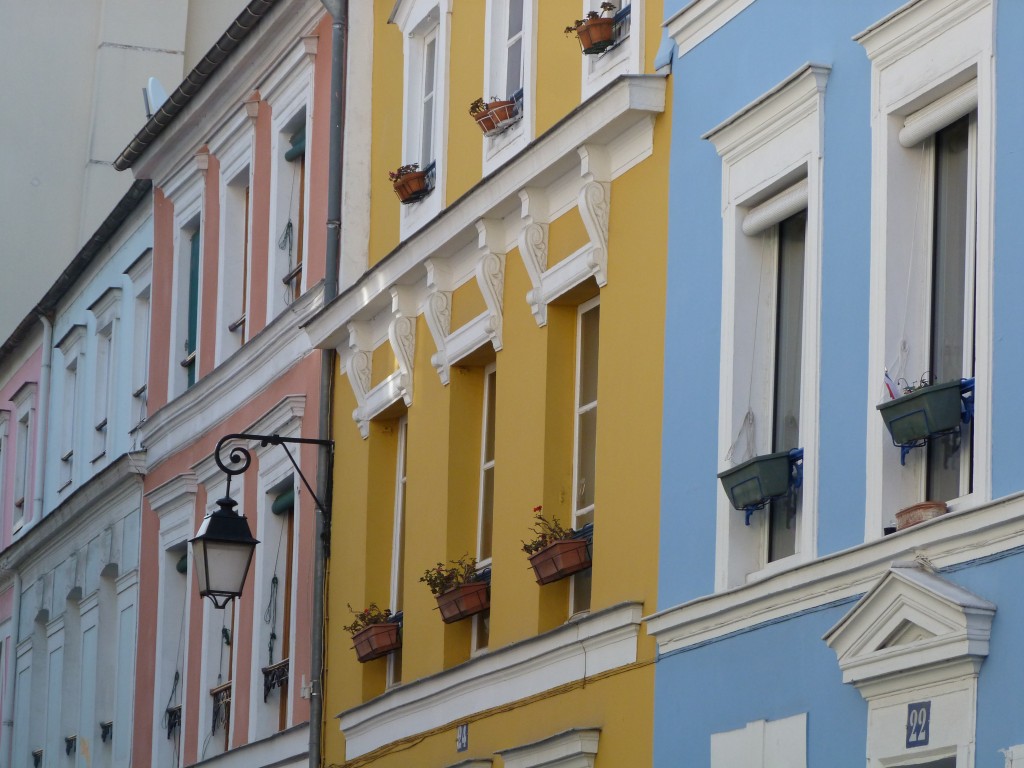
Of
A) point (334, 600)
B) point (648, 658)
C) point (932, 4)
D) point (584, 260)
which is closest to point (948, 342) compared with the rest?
point (932, 4)

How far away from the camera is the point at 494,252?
1541cm

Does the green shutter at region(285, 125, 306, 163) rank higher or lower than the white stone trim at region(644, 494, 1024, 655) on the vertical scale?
higher

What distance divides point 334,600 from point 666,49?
616 centimetres

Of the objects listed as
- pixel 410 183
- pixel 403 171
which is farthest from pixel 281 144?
pixel 410 183

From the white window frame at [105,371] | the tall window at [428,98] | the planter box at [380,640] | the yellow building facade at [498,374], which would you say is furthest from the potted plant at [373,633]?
the white window frame at [105,371]

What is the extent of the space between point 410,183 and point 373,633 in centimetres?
317

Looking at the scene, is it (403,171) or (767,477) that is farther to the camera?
(403,171)

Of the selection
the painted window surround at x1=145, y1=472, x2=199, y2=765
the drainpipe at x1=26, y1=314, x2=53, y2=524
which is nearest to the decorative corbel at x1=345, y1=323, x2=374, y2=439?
the painted window surround at x1=145, y1=472, x2=199, y2=765

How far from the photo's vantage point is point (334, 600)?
1792cm

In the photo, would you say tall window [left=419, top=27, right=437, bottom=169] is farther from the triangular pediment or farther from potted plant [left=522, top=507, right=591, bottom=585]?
the triangular pediment

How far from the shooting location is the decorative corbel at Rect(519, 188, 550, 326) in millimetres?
14672

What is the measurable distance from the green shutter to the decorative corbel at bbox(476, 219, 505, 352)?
5.10m

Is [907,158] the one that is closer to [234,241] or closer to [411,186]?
[411,186]

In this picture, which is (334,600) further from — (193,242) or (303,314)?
(193,242)
